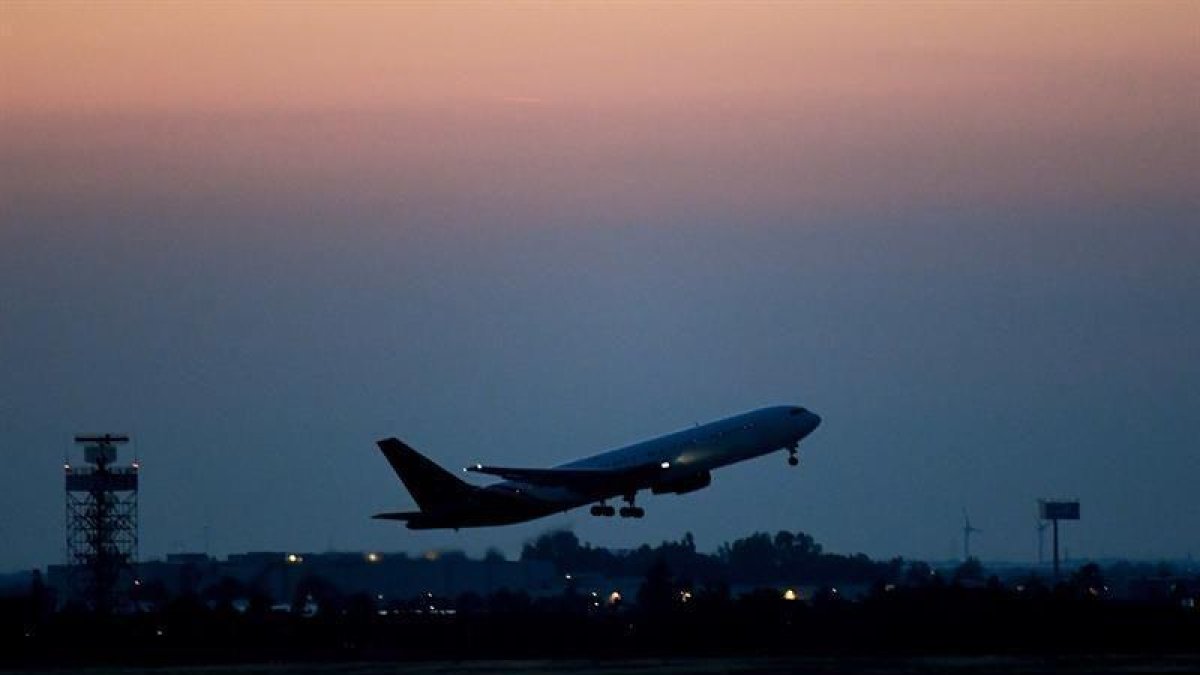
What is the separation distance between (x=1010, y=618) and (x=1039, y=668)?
2713 cm

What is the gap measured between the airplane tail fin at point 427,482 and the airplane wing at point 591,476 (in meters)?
2.01

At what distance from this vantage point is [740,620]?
115500 mm

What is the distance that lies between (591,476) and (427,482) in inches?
379

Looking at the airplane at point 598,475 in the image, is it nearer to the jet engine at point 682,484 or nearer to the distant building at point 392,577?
the jet engine at point 682,484

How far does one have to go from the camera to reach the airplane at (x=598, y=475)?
14250 cm

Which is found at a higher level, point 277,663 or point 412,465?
point 412,465

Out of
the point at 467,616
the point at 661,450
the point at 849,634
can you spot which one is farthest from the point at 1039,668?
the point at 661,450

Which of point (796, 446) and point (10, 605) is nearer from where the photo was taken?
point (10, 605)

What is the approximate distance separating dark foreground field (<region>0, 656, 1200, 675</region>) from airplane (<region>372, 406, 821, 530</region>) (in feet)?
148

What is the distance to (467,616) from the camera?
12600 centimetres

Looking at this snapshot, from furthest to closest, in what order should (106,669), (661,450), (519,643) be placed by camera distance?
(661,450)
(519,643)
(106,669)

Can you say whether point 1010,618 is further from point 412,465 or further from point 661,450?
point 412,465

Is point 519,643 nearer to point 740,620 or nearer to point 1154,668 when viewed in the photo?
point 740,620

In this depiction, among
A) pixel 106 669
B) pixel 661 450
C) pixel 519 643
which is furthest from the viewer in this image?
pixel 661 450
